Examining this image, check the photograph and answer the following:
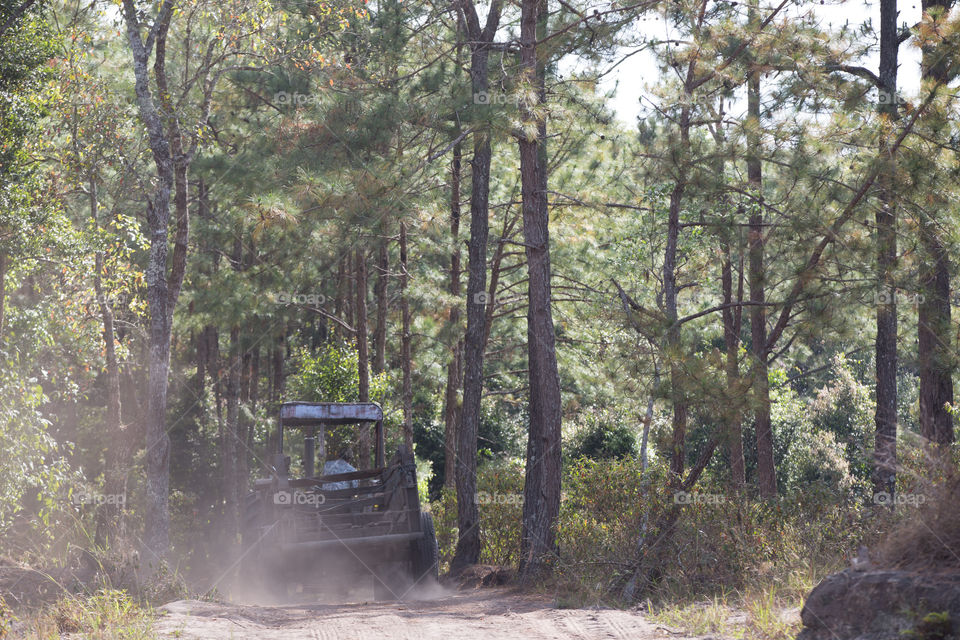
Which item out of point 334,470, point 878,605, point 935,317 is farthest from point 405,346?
point 878,605

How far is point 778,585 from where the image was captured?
7.94 m

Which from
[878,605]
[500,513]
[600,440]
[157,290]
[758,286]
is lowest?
[500,513]

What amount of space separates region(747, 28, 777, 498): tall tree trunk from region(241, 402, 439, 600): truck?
4.87m

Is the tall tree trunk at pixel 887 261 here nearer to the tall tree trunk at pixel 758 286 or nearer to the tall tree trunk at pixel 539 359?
the tall tree trunk at pixel 758 286

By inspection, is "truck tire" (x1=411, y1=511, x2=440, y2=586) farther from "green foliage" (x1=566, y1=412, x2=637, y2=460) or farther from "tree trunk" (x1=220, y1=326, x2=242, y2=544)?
"tree trunk" (x1=220, y1=326, x2=242, y2=544)

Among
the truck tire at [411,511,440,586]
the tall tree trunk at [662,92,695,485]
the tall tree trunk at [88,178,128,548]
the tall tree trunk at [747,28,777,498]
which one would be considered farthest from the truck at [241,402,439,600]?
the tall tree trunk at [88,178,128,548]

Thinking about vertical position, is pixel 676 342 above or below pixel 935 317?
below

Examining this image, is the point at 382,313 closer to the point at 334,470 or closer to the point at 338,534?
the point at 334,470

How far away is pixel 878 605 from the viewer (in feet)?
17.4

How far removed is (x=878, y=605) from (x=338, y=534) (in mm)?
7296

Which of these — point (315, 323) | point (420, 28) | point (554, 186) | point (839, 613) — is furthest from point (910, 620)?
point (315, 323)

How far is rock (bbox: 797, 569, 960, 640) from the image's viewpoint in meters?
Answer: 4.93

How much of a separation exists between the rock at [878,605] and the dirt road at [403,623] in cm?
128

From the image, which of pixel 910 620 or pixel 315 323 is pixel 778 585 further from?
pixel 315 323
